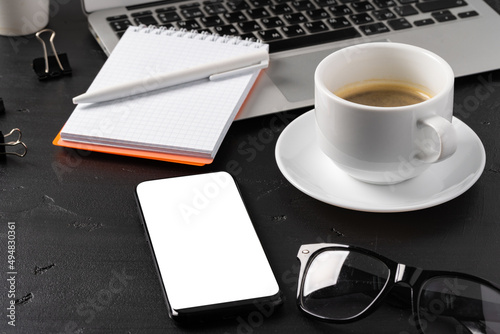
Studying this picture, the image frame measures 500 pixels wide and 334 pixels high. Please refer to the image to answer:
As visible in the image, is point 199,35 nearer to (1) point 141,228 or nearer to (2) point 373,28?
(2) point 373,28

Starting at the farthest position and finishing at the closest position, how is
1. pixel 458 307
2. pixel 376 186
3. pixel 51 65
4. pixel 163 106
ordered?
pixel 51 65
pixel 163 106
pixel 376 186
pixel 458 307

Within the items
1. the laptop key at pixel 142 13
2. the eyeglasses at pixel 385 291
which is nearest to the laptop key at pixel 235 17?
the laptop key at pixel 142 13

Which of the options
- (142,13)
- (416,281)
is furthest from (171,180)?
(142,13)

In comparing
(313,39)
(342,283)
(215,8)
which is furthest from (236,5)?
(342,283)

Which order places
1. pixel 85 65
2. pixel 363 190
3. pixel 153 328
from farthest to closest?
pixel 85 65 → pixel 363 190 → pixel 153 328

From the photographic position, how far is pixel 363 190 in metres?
0.68

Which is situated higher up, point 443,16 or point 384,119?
point 384,119

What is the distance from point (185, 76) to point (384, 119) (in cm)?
29

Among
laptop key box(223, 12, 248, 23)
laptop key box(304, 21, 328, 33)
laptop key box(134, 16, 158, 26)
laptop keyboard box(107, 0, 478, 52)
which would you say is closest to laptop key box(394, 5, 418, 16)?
laptop keyboard box(107, 0, 478, 52)

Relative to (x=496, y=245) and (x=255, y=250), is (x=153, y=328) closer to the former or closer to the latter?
(x=255, y=250)

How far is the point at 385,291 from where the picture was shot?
585 mm

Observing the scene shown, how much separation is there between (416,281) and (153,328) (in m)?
0.22

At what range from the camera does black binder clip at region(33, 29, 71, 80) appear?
A: 0.89 metres

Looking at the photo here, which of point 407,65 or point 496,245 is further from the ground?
point 407,65
